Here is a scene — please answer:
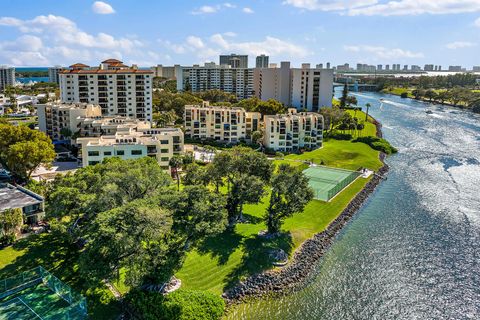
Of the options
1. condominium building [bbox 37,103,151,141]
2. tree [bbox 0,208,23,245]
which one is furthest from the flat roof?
condominium building [bbox 37,103,151,141]

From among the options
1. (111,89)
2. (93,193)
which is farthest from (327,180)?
(111,89)

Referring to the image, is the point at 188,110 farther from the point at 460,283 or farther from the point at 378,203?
the point at 460,283

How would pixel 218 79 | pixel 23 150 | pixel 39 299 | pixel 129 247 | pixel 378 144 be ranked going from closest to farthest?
pixel 129 247
pixel 39 299
pixel 23 150
pixel 378 144
pixel 218 79

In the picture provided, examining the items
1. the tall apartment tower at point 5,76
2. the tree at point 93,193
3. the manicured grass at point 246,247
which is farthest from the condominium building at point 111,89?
the tall apartment tower at point 5,76

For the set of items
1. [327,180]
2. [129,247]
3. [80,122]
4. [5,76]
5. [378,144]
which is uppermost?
[5,76]

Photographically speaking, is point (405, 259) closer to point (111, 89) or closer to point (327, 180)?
point (327, 180)

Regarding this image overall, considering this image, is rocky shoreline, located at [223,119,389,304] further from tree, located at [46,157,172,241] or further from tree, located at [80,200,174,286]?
tree, located at [46,157,172,241]
